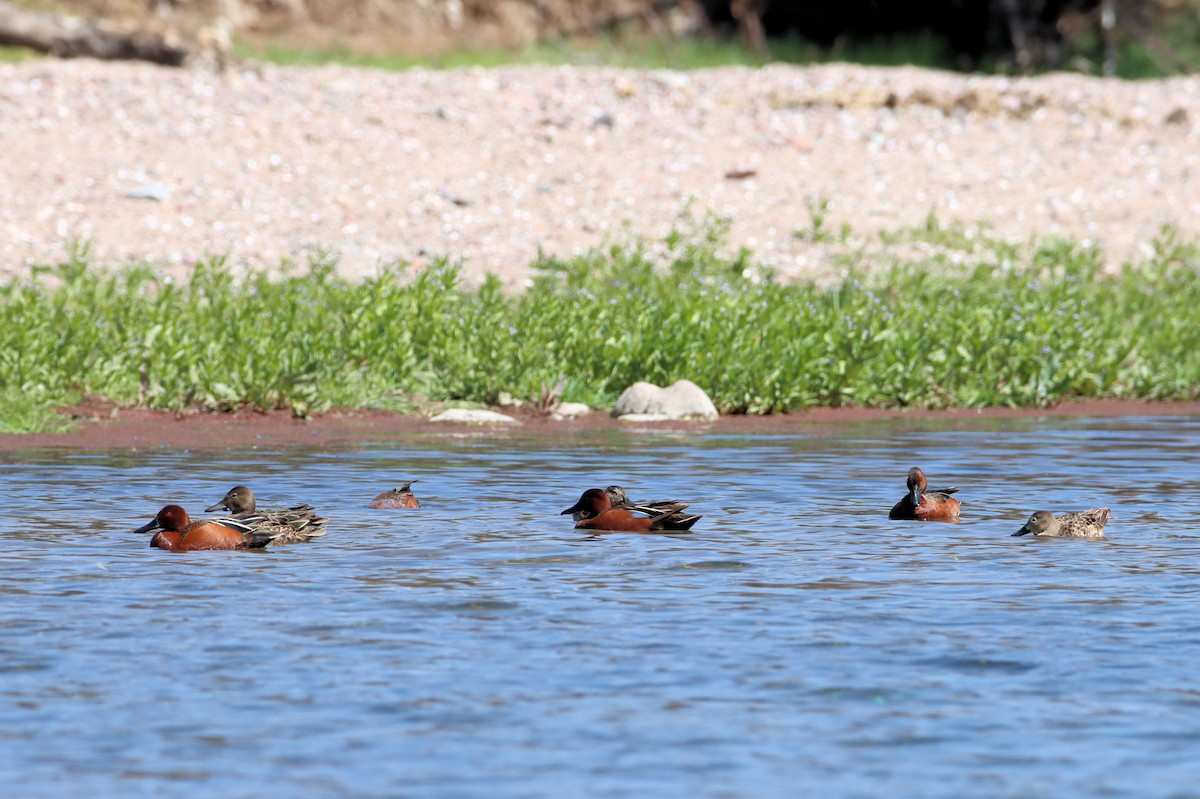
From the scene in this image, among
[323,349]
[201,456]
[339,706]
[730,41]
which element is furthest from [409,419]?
[730,41]

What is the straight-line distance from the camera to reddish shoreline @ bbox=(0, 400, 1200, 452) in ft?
48.9

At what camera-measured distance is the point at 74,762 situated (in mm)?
5996

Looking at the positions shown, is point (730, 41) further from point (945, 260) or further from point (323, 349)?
point (323, 349)

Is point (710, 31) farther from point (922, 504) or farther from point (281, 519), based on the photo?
point (281, 519)

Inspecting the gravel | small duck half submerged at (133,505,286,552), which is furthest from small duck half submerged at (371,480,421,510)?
the gravel

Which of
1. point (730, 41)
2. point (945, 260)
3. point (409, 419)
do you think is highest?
point (730, 41)

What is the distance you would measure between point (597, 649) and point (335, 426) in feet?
29.4

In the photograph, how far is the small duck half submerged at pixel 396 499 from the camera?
37.2 feet

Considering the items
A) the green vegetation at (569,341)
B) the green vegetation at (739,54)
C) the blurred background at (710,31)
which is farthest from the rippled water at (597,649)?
the blurred background at (710,31)

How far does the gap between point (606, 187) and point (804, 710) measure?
58.8 ft

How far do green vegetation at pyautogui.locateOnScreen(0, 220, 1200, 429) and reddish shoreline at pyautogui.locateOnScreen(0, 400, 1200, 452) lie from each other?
191 mm

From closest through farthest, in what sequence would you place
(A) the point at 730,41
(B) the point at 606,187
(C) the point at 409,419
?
(C) the point at 409,419, (B) the point at 606,187, (A) the point at 730,41

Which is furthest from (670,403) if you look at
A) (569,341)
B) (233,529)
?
(233,529)

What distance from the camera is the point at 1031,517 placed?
10.7 m
